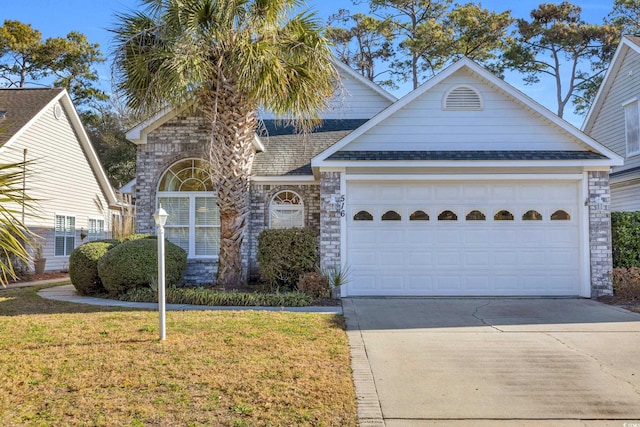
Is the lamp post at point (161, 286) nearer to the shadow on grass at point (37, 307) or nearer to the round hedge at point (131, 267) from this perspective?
the shadow on grass at point (37, 307)

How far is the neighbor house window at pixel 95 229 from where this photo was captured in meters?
21.2

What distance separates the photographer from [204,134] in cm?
1348

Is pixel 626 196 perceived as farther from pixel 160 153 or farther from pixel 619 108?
pixel 160 153

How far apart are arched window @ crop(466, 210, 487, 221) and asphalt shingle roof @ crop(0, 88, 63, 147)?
14403mm

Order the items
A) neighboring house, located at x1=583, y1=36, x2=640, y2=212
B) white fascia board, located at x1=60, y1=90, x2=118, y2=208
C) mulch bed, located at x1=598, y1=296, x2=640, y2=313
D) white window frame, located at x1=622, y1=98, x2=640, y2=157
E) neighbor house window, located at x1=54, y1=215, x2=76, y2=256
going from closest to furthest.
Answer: mulch bed, located at x1=598, y1=296, x2=640, y2=313 → neighboring house, located at x1=583, y1=36, x2=640, y2=212 → white window frame, located at x1=622, y1=98, x2=640, y2=157 → neighbor house window, located at x1=54, y1=215, x2=76, y2=256 → white fascia board, located at x1=60, y1=90, x2=118, y2=208

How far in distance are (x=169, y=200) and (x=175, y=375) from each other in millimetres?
9121

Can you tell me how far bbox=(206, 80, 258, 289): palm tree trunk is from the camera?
11.0 meters

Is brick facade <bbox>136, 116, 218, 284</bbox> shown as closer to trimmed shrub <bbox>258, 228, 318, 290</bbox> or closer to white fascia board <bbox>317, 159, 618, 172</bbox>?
trimmed shrub <bbox>258, 228, 318, 290</bbox>

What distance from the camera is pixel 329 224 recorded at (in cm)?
1100

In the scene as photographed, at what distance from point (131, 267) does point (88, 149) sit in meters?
12.1

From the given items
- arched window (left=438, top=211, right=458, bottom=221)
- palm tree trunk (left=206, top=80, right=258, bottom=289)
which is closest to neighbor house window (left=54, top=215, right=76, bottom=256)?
palm tree trunk (left=206, top=80, right=258, bottom=289)

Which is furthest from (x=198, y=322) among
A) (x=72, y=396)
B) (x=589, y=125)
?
(x=589, y=125)

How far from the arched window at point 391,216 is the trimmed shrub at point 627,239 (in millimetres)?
4974

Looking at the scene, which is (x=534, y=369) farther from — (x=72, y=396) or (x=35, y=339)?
(x=35, y=339)
